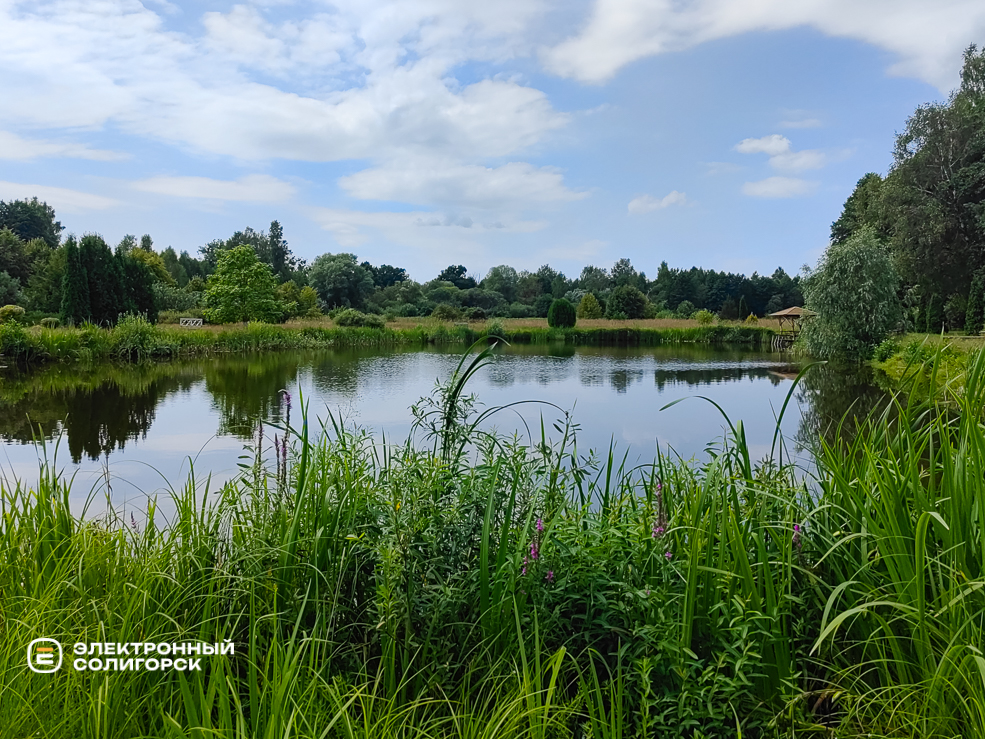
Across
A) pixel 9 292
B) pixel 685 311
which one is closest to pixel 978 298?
pixel 685 311

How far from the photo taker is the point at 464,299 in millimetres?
51969

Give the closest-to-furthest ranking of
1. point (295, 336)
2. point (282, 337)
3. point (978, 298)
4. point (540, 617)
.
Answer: point (540, 617) → point (978, 298) → point (282, 337) → point (295, 336)

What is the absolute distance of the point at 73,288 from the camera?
19.7 meters

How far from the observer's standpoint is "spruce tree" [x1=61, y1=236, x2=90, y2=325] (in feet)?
64.4

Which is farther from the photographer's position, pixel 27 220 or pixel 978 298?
pixel 27 220

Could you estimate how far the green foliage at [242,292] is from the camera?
30.0m

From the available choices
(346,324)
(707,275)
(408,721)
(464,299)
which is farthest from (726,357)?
(707,275)

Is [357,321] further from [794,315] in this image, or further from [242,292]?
[794,315]

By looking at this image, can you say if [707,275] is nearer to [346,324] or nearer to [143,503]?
[346,324]

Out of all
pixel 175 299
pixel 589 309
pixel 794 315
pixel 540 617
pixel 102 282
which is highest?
pixel 175 299

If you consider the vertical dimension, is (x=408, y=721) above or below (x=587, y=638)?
below

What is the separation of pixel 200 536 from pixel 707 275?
59.6 metres

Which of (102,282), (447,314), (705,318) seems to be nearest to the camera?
(102,282)

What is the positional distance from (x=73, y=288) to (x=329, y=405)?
50.4 feet
